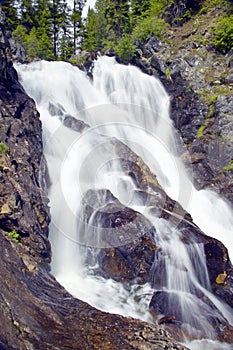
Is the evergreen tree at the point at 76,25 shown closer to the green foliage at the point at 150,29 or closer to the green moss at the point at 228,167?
the green foliage at the point at 150,29

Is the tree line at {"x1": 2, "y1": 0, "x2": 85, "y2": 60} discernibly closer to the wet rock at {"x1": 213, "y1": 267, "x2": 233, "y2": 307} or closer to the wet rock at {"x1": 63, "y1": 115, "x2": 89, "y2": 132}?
the wet rock at {"x1": 63, "y1": 115, "x2": 89, "y2": 132}

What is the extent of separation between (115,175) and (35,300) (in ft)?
30.2

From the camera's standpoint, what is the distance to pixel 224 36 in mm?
27016

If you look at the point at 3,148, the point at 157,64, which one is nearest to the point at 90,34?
the point at 157,64

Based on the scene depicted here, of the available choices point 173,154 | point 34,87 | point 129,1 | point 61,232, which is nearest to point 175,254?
point 61,232

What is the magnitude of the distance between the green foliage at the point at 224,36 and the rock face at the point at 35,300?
20.5 meters

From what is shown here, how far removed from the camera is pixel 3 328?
5.92 m

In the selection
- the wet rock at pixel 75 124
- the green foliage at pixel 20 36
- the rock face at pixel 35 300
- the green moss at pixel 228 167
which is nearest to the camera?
the rock face at pixel 35 300

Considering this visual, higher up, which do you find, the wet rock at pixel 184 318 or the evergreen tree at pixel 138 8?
the evergreen tree at pixel 138 8

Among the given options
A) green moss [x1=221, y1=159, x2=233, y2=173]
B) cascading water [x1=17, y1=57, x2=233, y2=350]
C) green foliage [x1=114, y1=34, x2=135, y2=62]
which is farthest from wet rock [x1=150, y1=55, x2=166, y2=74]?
green moss [x1=221, y1=159, x2=233, y2=173]

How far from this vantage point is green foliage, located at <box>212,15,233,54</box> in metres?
27.0

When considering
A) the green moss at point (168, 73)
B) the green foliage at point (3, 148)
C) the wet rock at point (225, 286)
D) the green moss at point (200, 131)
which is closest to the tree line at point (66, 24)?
the green moss at point (168, 73)

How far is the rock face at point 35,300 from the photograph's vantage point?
20.8ft

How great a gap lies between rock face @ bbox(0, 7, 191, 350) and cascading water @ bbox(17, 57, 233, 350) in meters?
1.59
